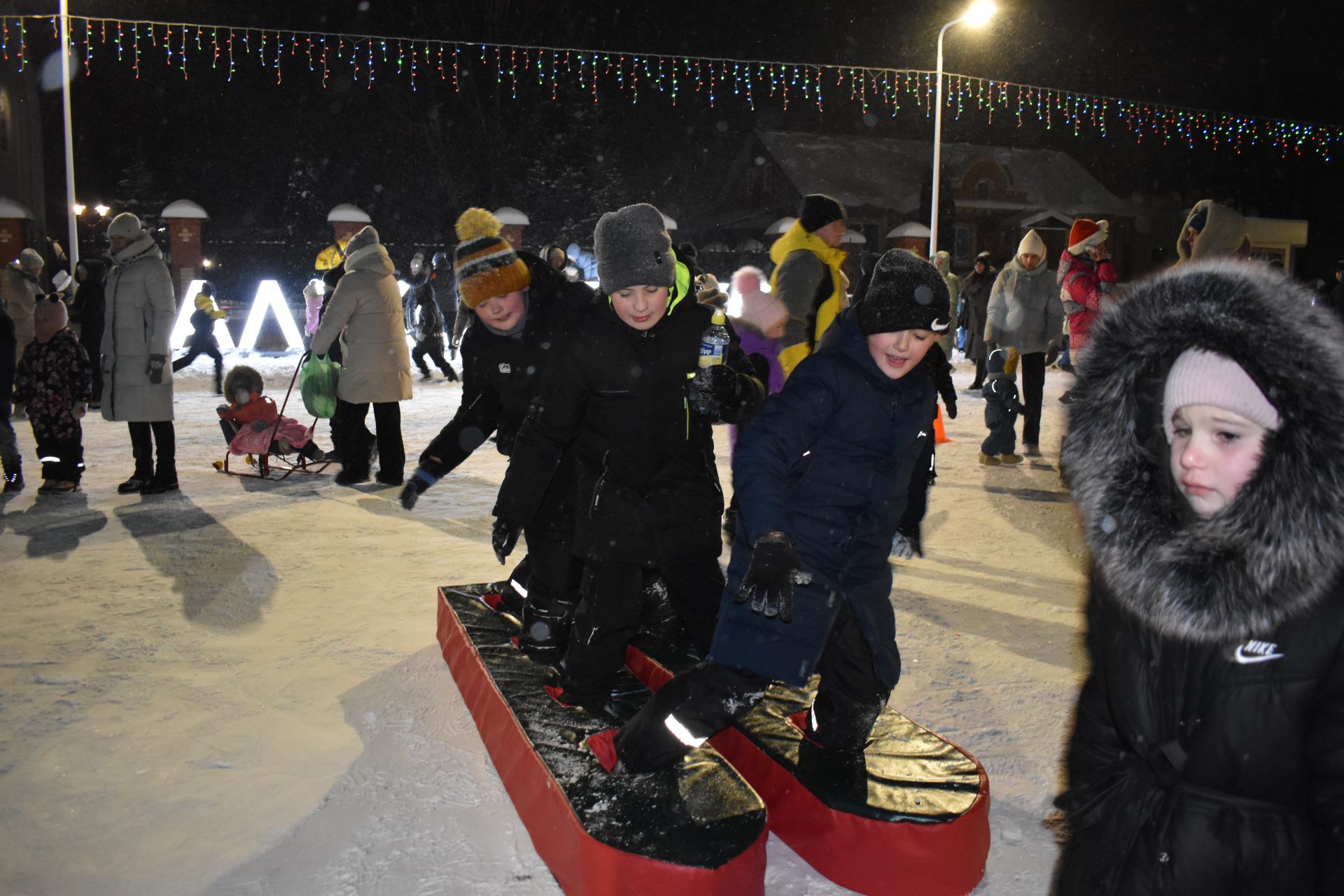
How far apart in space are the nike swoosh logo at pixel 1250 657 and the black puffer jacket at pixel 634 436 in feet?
5.99

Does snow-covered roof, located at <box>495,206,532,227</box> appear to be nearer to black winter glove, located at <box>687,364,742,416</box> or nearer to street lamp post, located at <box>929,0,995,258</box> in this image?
street lamp post, located at <box>929,0,995,258</box>

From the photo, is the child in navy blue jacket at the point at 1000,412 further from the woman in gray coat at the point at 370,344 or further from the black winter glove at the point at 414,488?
the black winter glove at the point at 414,488

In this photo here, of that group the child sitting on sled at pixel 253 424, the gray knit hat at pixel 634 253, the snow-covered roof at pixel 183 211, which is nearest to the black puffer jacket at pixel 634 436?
the gray knit hat at pixel 634 253

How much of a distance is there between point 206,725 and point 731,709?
2066 millimetres

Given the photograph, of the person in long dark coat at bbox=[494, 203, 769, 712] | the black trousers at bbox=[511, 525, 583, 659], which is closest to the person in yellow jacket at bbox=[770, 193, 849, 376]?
the black trousers at bbox=[511, 525, 583, 659]

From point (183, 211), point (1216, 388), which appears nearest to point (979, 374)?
point (1216, 388)

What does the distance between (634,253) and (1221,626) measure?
217 centimetres

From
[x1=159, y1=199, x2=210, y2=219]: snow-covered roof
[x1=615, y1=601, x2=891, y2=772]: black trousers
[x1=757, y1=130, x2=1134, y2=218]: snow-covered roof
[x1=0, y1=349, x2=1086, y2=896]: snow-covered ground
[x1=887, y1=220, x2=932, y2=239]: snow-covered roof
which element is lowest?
[x1=0, y1=349, x2=1086, y2=896]: snow-covered ground

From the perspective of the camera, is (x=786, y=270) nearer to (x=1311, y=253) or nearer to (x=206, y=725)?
(x=206, y=725)

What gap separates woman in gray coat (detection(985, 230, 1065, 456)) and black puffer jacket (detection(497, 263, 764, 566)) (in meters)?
5.85

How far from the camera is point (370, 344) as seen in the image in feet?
24.1

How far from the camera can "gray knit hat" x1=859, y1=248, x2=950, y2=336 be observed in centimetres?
258

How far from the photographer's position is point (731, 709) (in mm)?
2551

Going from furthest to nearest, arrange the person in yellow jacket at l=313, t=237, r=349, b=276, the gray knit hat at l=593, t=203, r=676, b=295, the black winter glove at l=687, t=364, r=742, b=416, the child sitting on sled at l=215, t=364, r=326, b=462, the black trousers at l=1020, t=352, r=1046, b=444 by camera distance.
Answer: the person in yellow jacket at l=313, t=237, r=349, b=276
the black trousers at l=1020, t=352, r=1046, b=444
the child sitting on sled at l=215, t=364, r=326, b=462
the gray knit hat at l=593, t=203, r=676, b=295
the black winter glove at l=687, t=364, r=742, b=416
